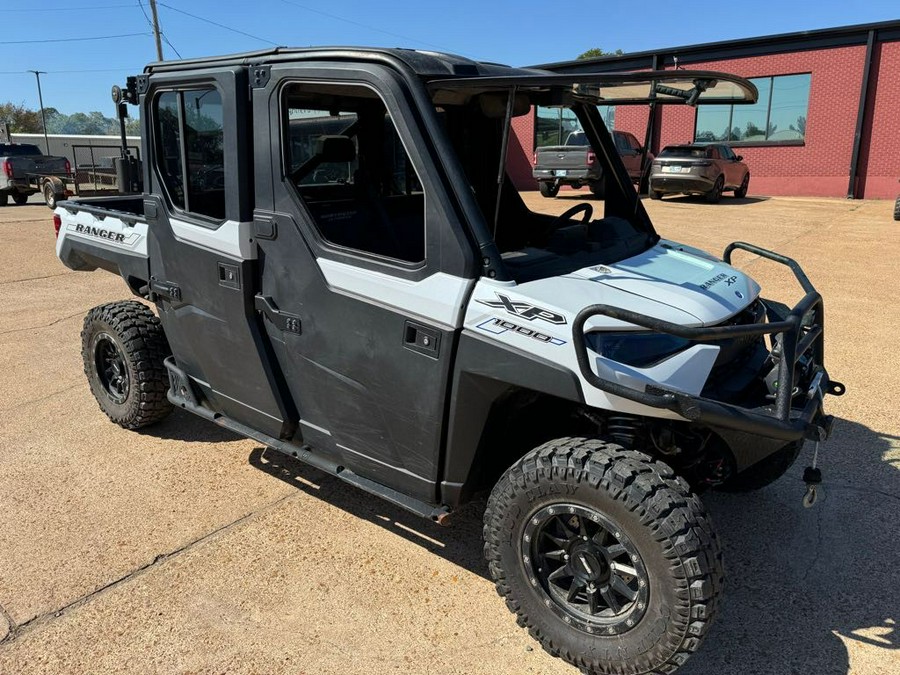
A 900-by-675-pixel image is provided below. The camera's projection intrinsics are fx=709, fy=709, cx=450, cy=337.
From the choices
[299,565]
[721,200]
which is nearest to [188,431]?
[299,565]

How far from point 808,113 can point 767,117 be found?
1.27m

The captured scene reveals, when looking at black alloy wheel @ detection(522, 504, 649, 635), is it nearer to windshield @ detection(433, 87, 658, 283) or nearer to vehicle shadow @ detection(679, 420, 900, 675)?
vehicle shadow @ detection(679, 420, 900, 675)

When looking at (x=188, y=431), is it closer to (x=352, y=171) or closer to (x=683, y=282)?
(x=352, y=171)

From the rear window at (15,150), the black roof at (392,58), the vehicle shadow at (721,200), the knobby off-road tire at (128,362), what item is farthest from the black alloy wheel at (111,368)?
the rear window at (15,150)

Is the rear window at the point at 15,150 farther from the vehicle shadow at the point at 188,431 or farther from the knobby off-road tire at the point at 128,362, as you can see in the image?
the vehicle shadow at the point at 188,431

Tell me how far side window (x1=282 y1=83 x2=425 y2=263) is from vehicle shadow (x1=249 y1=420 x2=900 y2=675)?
1.44 metres

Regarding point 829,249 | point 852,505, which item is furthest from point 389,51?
point 829,249

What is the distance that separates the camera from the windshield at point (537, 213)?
301cm

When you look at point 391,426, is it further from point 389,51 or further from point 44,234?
point 44,234

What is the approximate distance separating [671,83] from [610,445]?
162 centimetres

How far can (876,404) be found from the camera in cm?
500

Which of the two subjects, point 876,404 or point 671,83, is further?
point 876,404

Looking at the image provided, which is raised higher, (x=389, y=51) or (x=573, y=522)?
(x=389, y=51)

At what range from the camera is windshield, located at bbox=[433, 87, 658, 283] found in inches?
119
